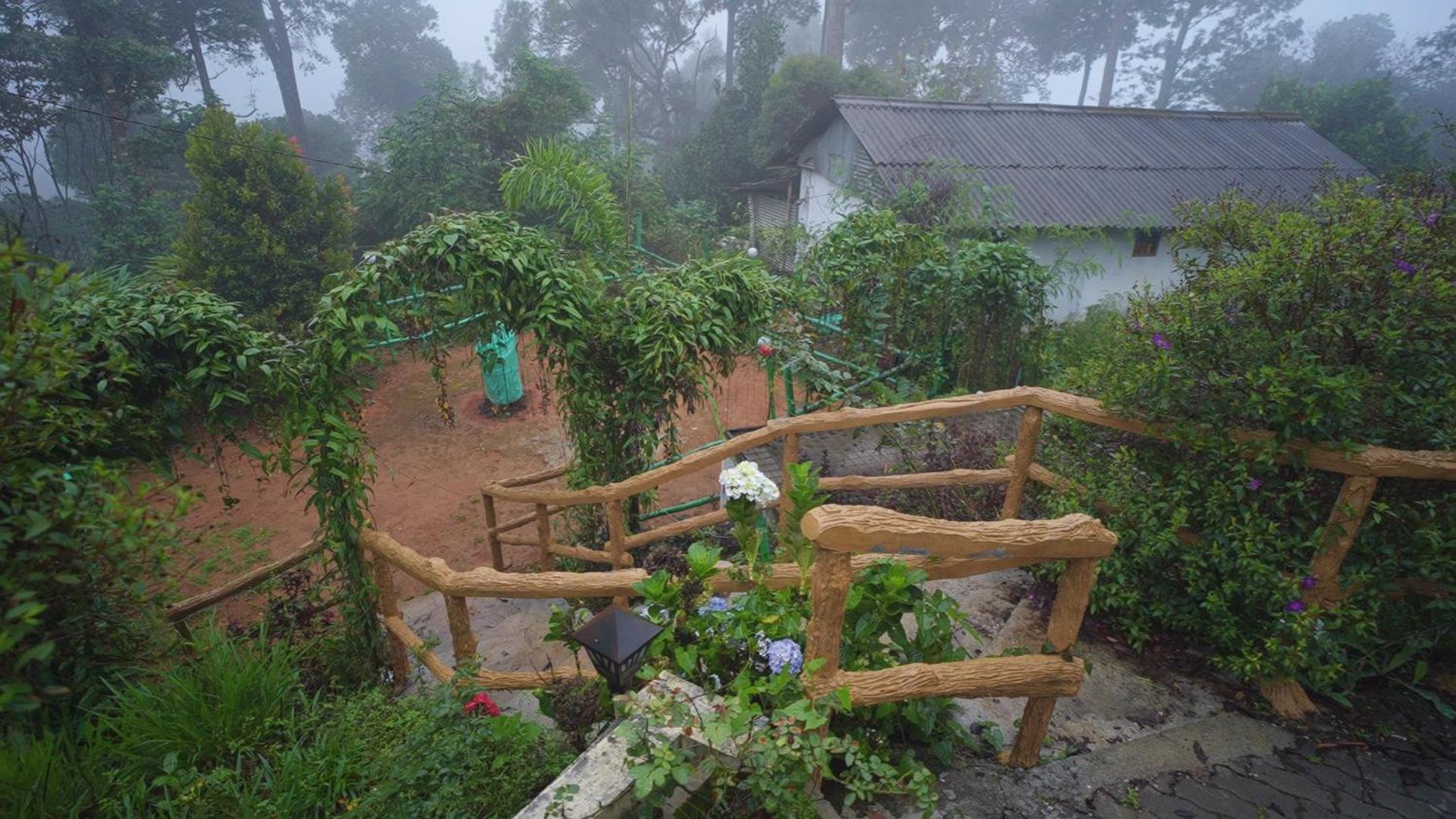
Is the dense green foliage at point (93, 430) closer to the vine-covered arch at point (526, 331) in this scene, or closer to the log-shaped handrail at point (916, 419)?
the vine-covered arch at point (526, 331)

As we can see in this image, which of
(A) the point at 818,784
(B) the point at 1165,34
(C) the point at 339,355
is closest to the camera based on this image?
(A) the point at 818,784

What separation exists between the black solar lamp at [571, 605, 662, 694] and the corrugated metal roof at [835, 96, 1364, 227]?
10.2 meters

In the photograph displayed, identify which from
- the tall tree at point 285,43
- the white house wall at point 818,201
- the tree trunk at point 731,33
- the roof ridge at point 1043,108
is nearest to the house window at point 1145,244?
the roof ridge at point 1043,108

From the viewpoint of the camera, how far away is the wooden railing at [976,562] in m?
1.69

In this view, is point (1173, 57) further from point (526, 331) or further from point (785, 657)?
point (785, 657)

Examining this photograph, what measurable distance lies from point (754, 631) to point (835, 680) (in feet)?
1.01

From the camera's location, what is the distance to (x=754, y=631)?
2.04m

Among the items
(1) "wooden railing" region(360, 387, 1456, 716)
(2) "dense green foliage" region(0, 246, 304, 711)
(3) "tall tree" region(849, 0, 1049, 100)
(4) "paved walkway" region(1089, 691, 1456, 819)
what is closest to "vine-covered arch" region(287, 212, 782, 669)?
(2) "dense green foliage" region(0, 246, 304, 711)

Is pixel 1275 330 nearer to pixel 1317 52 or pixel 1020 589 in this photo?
pixel 1020 589

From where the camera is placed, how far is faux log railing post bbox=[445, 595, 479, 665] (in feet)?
8.75

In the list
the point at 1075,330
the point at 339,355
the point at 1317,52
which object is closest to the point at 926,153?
the point at 1075,330

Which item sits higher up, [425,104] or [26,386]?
[425,104]

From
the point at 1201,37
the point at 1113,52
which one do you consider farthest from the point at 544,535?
the point at 1201,37

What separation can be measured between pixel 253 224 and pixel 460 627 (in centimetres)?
981
